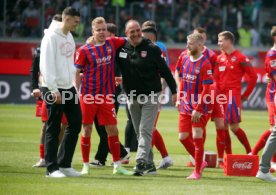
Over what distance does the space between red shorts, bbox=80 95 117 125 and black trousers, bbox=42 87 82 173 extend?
0.37 meters

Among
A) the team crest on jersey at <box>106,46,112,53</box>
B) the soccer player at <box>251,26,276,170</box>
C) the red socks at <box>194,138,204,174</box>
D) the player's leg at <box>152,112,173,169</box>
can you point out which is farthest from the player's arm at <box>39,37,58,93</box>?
the soccer player at <box>251,26,276,170</box>

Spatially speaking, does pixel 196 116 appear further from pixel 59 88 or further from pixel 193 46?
pixel 59 88

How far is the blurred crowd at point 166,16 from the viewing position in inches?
1291

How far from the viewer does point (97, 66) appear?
12172 mm

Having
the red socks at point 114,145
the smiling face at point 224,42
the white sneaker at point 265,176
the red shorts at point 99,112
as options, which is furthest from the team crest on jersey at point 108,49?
the smiling face at point 224,42

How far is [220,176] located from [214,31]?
72.5 feet

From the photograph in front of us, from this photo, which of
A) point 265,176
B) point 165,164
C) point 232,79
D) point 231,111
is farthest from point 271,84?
point 265,176

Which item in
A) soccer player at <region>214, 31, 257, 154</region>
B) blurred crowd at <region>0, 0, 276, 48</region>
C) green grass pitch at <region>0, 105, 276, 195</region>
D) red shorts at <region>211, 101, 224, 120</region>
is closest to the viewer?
green grass pitch at <region>0, 105, 276, 195</region>

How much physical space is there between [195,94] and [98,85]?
1.49 meters

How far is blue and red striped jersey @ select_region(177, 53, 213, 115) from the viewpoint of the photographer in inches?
480

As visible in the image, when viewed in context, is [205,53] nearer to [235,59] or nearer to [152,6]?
[235,59]

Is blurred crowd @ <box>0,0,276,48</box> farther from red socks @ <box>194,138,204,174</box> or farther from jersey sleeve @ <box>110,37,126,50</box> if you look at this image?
red socks @ <box>194,138,204,174</box>

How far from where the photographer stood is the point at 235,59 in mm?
14703

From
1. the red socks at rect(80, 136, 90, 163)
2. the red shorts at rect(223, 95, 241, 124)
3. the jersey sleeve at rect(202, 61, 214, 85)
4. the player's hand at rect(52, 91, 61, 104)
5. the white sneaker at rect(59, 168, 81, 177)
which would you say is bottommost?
the white sneaker at rect(59, 168, 81, 177)
